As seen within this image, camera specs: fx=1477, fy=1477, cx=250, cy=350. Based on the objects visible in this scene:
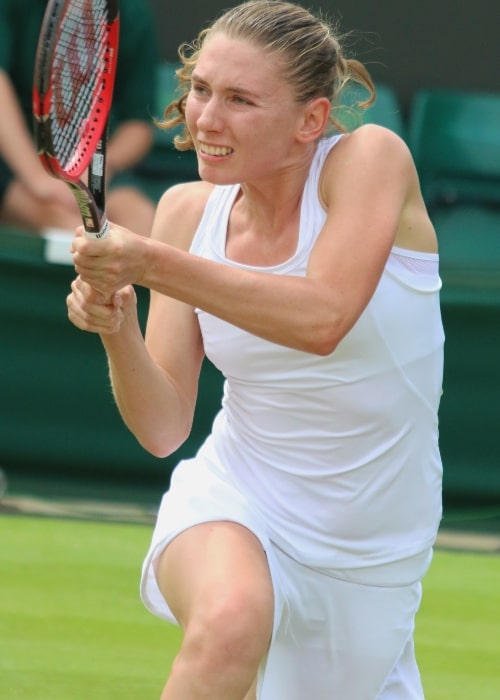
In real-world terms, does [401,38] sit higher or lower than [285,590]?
lower

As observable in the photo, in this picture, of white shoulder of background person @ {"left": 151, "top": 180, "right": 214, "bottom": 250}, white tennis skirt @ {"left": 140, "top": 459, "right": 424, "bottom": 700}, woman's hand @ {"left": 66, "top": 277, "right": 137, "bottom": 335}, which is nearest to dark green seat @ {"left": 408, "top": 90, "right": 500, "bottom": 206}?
white shoulder of background person @ {"left": 151, "top": 180, "right": 214, "bottom": 250}

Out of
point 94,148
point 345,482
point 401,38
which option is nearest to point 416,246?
point 345,482

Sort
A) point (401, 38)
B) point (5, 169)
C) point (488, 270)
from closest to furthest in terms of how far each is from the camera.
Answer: point (488, 270)
point (5, 169)
point (401, 38)

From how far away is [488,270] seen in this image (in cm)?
565

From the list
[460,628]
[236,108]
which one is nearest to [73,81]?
[236,108]

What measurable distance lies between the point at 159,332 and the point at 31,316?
2.91 meters

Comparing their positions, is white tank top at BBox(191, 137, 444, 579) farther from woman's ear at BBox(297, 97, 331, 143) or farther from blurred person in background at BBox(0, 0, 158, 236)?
blurred person in background at BBox(0, 0, 158, 236)

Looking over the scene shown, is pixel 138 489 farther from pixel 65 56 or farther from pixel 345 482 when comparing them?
pixel 65 56

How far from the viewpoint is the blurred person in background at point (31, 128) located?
5.90m

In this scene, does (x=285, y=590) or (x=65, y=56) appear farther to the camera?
(x=285, y=590)

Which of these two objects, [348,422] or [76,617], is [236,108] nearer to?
[348,422]

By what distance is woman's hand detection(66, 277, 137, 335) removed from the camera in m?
2.38

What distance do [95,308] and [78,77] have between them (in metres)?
0.38

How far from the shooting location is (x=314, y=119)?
2605mm
